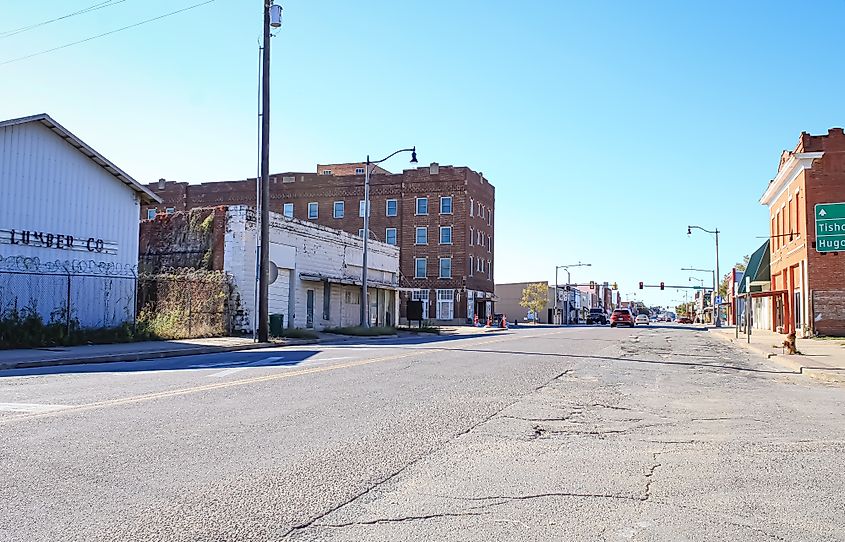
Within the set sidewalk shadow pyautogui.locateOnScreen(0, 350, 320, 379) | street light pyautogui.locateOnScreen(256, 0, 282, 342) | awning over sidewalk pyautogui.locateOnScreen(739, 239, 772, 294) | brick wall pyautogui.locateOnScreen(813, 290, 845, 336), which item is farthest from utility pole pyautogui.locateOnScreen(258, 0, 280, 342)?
awning over sidewalk pyautogui.locateOnScreen(739, 239, 772, 294)

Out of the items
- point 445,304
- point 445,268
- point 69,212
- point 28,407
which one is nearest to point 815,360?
point 28,407

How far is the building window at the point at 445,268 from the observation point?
74062 millimetres

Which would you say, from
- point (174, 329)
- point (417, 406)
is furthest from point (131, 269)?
point (417, 406)

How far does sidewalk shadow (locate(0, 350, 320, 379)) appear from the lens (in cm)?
1484

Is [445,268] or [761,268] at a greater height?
[445,268]

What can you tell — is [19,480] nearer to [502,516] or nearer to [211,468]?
[211,468]

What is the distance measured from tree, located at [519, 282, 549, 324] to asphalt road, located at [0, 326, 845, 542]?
84.3m

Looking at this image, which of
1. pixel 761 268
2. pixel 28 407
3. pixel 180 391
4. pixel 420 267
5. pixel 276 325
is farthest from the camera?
pixel 420 267

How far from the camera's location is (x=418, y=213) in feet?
247

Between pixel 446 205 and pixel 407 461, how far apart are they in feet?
223

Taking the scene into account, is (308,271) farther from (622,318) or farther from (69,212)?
(622,318)

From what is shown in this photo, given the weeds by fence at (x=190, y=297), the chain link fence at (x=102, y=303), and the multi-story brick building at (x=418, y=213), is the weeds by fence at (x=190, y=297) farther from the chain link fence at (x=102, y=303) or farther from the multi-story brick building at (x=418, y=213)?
the multi-story brick building at (x=418, y=213)

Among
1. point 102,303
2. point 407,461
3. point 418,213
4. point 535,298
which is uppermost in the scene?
point 418,213

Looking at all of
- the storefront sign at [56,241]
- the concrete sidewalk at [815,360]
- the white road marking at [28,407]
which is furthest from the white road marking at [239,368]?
the concrete sidewalk at [815,360]
